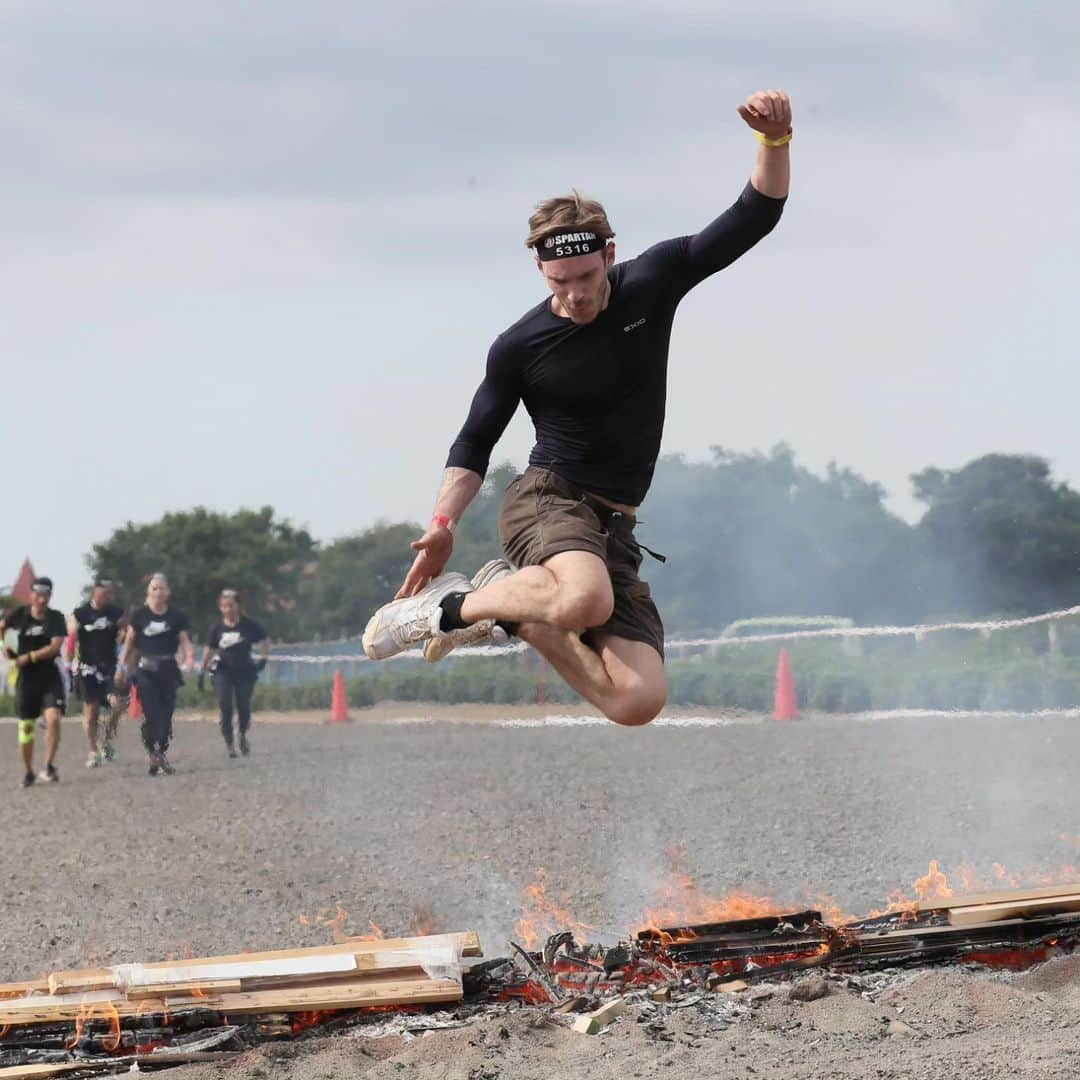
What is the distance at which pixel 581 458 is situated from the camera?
6.59 metres

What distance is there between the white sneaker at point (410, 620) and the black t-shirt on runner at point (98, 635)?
1147cm

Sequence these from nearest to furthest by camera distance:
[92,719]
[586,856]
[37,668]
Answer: [586,856] → [37,668] → [92,719]

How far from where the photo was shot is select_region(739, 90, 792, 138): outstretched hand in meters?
5.79

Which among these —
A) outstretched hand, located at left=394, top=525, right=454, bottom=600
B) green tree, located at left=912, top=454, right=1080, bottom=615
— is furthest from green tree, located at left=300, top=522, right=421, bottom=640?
outstretched hand, located at left=394, top=525, right=454, bottom=600

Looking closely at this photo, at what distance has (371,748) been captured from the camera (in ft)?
62.2

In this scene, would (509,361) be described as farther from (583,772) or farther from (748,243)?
(583,772)

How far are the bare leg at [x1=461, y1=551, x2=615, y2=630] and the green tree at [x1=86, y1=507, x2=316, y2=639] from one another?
42.1 metres

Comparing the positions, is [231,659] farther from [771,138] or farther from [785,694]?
[771,138]

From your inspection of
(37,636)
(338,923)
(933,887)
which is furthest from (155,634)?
(933,887)

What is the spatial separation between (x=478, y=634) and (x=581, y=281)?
1.43 m

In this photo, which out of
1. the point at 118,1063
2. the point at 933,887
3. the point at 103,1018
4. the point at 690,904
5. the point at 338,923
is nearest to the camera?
the point at 118,1063

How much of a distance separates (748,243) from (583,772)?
9004 mm

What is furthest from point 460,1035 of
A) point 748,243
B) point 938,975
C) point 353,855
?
point 353,855

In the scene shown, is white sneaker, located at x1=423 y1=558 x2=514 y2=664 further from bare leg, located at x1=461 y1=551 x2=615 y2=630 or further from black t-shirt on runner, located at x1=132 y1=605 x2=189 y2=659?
black t-shirt on runner, located at x1=132 y1=605 x2=189 y2=659
